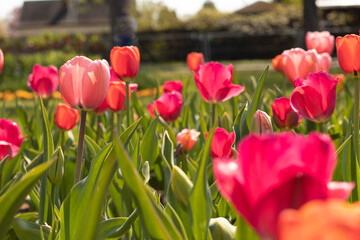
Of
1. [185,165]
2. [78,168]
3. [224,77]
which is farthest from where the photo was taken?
[224,77]

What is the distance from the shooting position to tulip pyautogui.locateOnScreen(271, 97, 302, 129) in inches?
60.9

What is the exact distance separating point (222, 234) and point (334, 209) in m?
0.53

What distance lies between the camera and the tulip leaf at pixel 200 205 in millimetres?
891

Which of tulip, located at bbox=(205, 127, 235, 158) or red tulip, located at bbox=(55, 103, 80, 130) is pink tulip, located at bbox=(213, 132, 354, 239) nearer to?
tulip, located at bbox=(205, 127, 235, 158)

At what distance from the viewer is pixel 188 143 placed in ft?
5.81

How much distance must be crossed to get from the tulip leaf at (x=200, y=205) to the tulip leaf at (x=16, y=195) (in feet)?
0.90

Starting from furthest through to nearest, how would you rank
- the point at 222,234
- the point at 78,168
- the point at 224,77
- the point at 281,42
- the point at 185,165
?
the point at 281,42
the point at 224,77
the point at 185,165
the point at 78,168
the point at 222,234

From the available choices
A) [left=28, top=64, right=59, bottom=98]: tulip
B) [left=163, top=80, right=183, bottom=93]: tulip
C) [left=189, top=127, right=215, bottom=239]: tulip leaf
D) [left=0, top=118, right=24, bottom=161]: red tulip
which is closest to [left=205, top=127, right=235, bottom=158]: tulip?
[left=189, top=127, right=215, bottom=239]: tulip leaf

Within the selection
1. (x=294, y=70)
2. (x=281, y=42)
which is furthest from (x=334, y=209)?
(x=281, y=42)

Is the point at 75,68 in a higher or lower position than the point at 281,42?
higher

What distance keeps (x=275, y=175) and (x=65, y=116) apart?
161cm

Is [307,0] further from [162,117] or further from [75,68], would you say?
[75,68]

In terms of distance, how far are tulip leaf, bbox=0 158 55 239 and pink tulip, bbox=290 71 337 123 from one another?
69 cm

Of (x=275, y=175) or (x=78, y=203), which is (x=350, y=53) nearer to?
(x=78, y=203)
